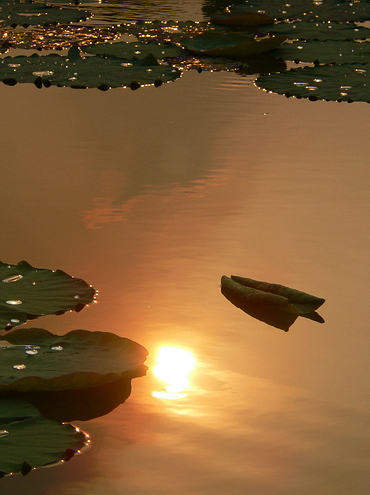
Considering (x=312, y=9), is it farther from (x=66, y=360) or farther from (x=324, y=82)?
(x=66, y=360)

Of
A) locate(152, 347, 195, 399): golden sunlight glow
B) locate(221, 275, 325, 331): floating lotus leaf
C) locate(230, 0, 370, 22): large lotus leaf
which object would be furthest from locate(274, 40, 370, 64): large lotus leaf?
locate(152, 347, 195, 399): golden sunlight glow

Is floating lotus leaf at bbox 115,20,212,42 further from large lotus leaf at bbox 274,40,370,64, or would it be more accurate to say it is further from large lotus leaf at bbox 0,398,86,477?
large lotus leaf at bbox 0,398,86,477

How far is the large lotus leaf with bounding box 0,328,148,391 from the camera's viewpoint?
144 centimetres

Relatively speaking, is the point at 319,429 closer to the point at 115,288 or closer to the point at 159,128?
the point at 115,288

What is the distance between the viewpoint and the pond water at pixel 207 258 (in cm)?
133

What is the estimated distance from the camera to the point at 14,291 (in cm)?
181

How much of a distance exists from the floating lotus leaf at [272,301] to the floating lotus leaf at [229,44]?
3193 mm

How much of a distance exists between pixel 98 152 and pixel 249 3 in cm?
466

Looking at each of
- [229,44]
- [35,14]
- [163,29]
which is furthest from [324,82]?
[35,14]

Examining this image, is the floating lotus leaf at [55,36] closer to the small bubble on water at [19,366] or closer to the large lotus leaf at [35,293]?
the large lotus leaf at [35,293]

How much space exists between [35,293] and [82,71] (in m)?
2.78

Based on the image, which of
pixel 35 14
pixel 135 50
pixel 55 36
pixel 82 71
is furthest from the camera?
pixel 35 14

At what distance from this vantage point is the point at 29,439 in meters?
1.27

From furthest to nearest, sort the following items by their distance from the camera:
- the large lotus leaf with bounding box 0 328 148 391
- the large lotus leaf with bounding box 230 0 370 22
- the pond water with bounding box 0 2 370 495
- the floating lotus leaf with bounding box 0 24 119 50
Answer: the large lotus leaf with bounding box 230 0 370 22
the floating lotus leaf with bounding box 0 24 119 50
the large lotus leaf with bounding box 0 328 148 391
the pond water with bounding box 0 2 370 495
